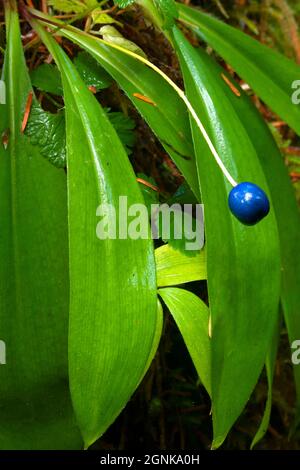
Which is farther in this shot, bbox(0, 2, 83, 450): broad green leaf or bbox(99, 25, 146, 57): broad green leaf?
bbox(99, 25, 146, 57): broad green leaf

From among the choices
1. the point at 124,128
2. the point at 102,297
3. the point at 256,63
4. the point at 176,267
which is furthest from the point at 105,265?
the point at 256,63

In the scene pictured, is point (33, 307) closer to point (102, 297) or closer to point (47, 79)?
point (102, 297)

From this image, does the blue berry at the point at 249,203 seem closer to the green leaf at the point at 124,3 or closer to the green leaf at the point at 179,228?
the green leaf at the point at 179,228

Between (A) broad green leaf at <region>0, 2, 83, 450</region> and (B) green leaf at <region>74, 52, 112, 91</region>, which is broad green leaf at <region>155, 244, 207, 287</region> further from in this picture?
(B) green leaf at <region>74, 52, 112, 91</region>

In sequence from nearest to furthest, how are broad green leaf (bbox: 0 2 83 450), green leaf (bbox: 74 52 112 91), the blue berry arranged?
the blue berry
broad green leaf (bbox: 0 2 83 450)
green leaf (bbox: 74 52 112 91)

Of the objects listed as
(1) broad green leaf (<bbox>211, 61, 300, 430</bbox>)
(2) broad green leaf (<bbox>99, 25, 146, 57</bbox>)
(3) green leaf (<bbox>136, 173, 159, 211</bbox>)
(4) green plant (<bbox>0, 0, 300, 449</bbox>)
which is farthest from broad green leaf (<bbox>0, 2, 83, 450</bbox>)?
(1) broad green leaf (<bbox>211, 61, 300, 430</bbox>)

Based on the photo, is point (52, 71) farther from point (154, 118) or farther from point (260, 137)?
point (260, 137)

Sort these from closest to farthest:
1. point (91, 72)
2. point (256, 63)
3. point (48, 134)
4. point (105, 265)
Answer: point (105, 265)
point (48, 134)
point (91, 72)
point (256, 63)

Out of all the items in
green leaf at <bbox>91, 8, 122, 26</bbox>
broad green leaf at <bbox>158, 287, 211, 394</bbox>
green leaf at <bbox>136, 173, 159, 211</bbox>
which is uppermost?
green leaf at <bbox>91, 8, 122, 26</bbox>
